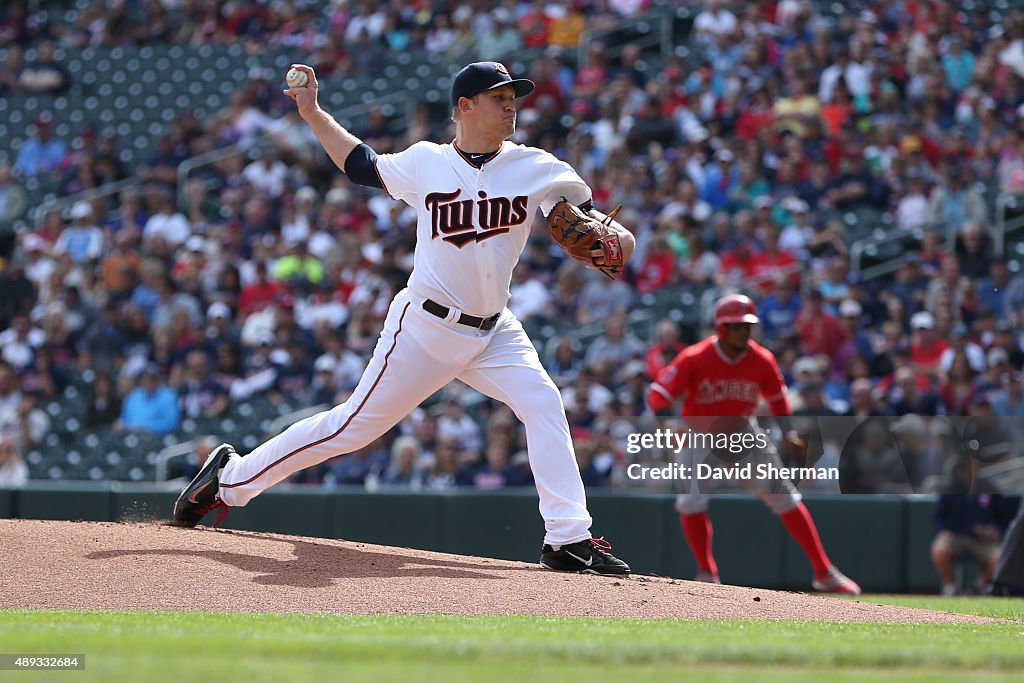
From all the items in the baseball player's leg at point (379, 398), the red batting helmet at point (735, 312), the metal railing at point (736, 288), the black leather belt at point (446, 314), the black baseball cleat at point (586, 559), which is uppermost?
the metal railing at point (736, 288)

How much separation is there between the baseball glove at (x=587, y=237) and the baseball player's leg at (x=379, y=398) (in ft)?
2.03

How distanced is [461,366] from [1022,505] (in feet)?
16.6

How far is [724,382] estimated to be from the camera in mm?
8453

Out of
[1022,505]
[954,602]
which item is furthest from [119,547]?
[1022,505]

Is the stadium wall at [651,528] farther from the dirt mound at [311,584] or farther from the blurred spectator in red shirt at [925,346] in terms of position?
the dirt mound at [311,584]

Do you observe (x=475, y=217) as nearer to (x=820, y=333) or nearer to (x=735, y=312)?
(x=735, y=312)

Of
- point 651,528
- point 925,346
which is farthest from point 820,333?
point 651,528

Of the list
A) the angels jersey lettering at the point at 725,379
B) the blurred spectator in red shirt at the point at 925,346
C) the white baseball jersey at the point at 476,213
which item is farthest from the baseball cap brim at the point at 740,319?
the blurred spectator in red shirt at the point at 925,346

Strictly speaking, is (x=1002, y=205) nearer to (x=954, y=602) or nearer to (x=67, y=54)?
(x=954, y=602)

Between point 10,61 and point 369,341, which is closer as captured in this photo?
point 369,341

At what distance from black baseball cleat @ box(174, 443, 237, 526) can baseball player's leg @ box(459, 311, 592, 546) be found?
1.25 m

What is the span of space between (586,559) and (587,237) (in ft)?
4.53

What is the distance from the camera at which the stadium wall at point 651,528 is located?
10.6 m

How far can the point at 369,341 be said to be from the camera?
1280cm
